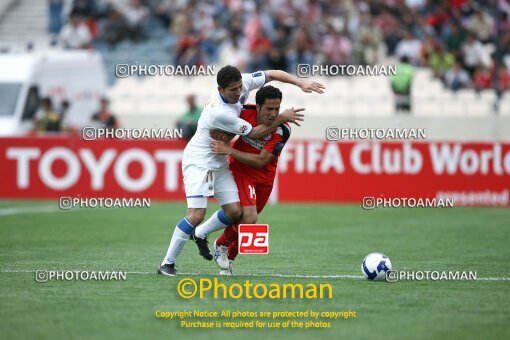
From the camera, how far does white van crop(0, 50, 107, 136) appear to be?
26.0 meters

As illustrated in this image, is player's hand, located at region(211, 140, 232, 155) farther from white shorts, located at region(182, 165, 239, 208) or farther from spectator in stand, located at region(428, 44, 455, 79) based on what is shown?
spectator in stand, located at region(428, 44, 455, 79)

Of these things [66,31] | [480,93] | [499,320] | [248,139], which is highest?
[66,31]

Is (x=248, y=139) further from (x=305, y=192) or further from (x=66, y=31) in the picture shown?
(x=66, y=31)

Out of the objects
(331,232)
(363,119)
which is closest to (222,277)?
(331,232)

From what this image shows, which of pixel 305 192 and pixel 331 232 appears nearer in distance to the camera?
pixel 331 232

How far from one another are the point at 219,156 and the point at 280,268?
1.73m

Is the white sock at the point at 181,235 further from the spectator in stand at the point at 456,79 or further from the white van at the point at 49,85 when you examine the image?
the spectator in stand at the point at 456,79

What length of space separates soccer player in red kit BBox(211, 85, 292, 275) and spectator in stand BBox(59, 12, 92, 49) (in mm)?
19641

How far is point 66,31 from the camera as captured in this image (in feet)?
104

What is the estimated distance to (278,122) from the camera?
37.4 ft

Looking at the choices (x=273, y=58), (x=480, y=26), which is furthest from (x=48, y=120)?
(x=480, y=26)

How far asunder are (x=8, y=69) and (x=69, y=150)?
420cm

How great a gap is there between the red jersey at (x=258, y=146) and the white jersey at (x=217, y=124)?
7.0 inches

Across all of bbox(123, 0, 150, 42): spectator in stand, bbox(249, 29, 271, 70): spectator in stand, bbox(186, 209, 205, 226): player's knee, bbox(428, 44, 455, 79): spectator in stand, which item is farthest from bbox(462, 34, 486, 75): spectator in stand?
bbox(186, 209, 205, 226): player's knee
